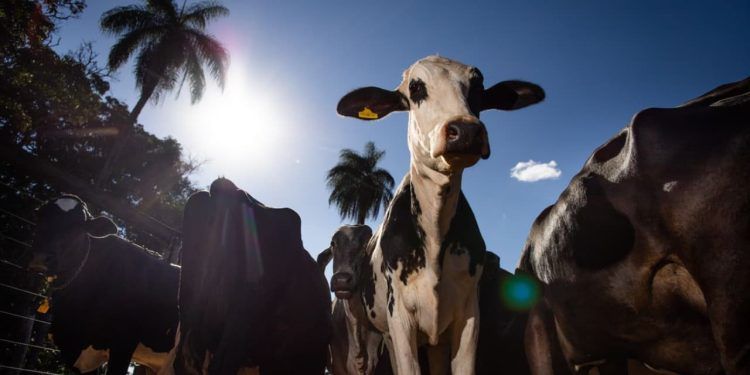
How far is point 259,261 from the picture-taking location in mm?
3527

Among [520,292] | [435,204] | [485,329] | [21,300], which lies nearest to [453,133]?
[435,204]

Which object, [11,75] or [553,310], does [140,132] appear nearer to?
[11,75]

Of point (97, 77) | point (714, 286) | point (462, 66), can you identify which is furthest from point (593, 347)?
point (97, 77)

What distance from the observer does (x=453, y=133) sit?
8.56 feet

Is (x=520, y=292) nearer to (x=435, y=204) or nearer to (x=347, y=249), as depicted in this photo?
(x=435, y=204)

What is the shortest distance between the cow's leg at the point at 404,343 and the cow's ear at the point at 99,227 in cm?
531

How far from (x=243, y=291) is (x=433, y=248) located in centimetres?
149

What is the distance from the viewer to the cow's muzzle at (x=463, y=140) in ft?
8.36

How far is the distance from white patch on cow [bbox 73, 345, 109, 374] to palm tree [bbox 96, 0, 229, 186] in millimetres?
16268

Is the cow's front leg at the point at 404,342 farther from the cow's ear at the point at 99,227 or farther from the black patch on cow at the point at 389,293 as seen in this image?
the cow's ear at the point at 99,227

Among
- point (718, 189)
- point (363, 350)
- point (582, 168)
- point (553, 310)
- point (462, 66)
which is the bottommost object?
point (363, 350)

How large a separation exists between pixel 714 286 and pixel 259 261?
2.94 meters

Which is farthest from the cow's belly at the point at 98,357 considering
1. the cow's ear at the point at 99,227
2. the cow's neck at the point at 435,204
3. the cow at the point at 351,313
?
the cow's neck at the point at 435,204

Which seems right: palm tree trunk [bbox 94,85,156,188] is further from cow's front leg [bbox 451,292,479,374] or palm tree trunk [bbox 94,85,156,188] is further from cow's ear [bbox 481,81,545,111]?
cow's front leg [bbox 451,292,479,374]
